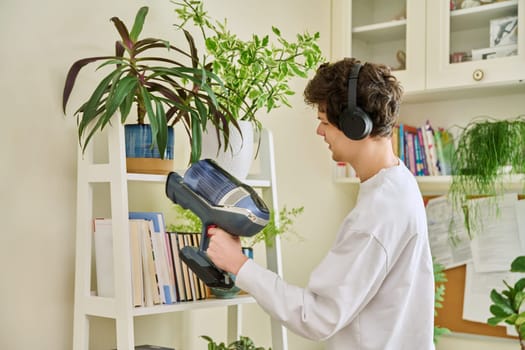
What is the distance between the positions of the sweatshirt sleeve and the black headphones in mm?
234

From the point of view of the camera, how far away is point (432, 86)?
263cm

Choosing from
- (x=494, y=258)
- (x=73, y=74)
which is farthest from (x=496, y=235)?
(x=73, y=74)

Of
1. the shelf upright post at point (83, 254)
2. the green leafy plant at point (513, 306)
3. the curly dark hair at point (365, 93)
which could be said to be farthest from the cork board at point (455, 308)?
the shelf upright post at point (83, 254)

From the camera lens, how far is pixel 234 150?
1.83 metres

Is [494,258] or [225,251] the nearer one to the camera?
[225,251]

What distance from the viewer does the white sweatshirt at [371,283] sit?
4.62ft

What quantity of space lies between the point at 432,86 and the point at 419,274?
128cm

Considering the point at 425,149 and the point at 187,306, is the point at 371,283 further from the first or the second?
the point at 425,149

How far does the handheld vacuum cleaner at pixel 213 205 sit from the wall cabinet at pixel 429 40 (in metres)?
1.33

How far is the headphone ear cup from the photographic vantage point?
4.86 ft

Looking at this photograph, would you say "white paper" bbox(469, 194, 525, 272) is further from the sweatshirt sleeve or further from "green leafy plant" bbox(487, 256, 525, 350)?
the sweatshirt sleeve

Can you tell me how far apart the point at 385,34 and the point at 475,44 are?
1.31 feet

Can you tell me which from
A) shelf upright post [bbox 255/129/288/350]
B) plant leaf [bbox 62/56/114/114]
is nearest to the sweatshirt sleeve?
shelf upright post [bbox 255/129/288/350]

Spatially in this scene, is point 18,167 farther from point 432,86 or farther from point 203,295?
point 432,86
